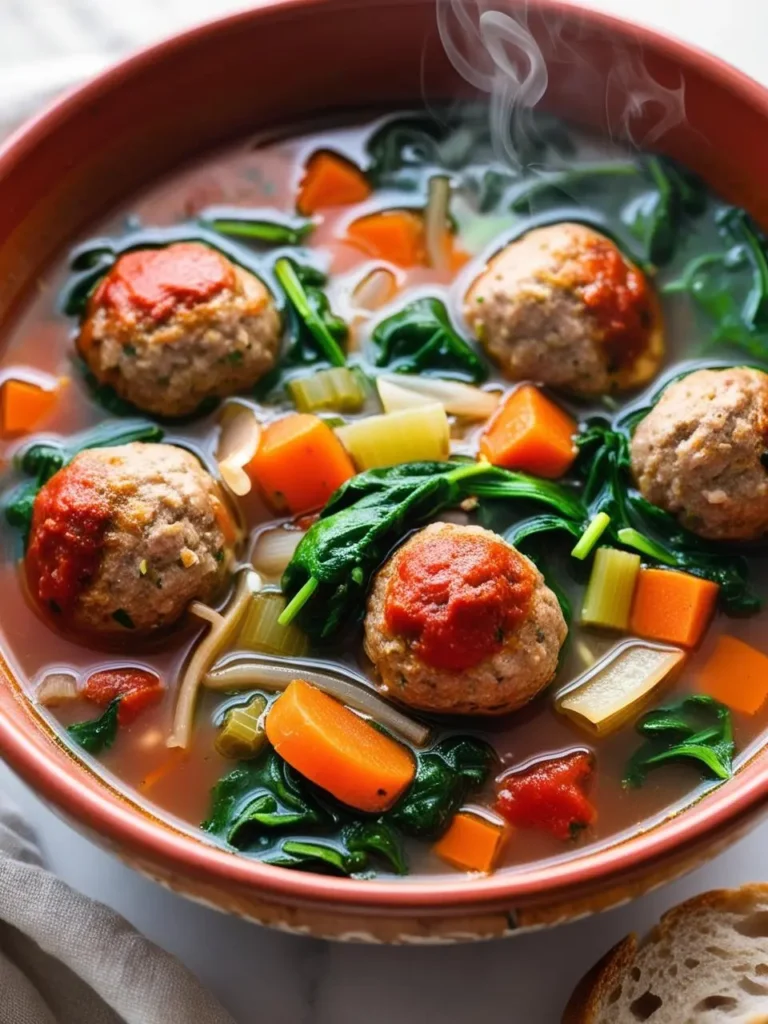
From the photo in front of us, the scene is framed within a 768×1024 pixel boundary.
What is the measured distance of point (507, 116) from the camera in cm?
421

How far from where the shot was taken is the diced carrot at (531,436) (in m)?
3.67

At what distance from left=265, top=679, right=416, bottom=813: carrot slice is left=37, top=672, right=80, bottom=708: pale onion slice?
55cm

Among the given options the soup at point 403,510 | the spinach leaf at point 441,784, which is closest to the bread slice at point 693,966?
the soup at point 403,510

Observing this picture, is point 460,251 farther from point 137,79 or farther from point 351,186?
point 137,79

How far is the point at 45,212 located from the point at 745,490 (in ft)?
7.36

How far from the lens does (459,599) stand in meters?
3.14

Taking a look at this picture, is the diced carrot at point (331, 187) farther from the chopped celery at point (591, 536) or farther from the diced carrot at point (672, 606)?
the diced carrot at point (672, 606)

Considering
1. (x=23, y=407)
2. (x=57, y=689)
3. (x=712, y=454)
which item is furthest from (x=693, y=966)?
(x=23, y=407)

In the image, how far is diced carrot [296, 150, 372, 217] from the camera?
4172 mm

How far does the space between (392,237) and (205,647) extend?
1444mm

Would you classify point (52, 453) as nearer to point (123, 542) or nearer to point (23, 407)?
point (23, 407)

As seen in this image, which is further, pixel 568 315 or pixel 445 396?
pixel 445 396

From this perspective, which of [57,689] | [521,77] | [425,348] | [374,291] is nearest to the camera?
[57,689]

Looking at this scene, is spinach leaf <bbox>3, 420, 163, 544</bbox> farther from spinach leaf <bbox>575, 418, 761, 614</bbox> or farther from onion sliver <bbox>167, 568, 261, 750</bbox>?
spinach leaf <bbox>575, 418, 761, 614</bbox>
